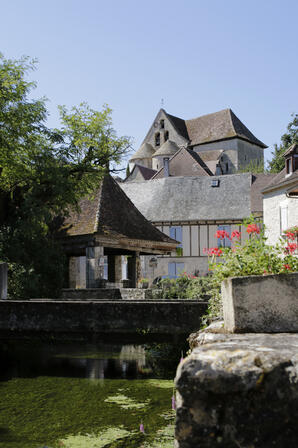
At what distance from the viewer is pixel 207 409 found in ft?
4.77

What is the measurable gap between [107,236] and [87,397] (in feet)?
31.0

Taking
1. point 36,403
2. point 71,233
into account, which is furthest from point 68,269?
point 36,403

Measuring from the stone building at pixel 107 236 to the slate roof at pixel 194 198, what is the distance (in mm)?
8958

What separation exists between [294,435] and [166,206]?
2559 cm

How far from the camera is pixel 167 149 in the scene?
47188mm

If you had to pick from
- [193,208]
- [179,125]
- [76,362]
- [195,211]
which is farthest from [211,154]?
[76,362]

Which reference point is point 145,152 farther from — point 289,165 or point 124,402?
point 124,402

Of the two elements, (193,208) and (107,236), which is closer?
(107,236)

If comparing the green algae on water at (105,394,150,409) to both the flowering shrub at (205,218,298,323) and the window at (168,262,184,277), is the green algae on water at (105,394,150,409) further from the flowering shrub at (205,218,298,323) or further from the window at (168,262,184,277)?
the window at (168,262,184,277)

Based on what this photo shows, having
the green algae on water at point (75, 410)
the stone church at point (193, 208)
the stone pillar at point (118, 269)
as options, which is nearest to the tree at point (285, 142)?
the stone church at point (193, 208)

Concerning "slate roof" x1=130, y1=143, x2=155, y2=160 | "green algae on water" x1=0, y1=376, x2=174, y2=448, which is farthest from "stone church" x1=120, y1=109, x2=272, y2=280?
"green algae on water" x1=0, y1=376, x2=174, y2=448

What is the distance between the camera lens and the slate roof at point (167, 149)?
4678cm

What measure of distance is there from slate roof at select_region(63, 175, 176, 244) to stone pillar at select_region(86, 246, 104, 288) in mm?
565

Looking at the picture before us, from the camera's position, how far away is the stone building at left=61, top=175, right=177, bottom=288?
13766 millimetres
